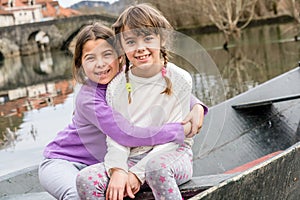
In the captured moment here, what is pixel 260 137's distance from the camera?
489 centimetres

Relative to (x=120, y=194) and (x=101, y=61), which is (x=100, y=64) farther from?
(x=120, y=194)

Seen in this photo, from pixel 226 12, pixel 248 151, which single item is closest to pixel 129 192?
pixel 248 151

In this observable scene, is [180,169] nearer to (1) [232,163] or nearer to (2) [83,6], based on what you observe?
(2) [83,6]

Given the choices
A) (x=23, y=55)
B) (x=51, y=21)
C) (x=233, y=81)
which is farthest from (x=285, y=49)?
(x=23, y=55)

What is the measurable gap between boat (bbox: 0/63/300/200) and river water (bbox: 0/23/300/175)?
1.12 ft

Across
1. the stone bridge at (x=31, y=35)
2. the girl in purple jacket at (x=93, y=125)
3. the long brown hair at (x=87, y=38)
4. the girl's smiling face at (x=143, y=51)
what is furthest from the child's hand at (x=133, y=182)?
the stone bridge at (x=31, y=35)

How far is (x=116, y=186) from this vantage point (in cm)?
216

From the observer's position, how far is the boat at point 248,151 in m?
2.42

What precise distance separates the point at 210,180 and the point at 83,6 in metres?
0.99

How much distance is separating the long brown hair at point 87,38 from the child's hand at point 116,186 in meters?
0.48

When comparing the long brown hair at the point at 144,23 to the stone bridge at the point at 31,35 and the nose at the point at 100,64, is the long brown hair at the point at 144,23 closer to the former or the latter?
the nose at the point at 100,64

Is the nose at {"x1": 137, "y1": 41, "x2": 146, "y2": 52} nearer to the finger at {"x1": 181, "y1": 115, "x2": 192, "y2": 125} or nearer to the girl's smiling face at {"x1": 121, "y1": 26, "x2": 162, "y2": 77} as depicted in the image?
the girl's smiling face at {"x1": 121, "y1": 26, "x2": 162, "y2": 77}

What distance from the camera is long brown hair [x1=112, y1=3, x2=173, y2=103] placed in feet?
7.21

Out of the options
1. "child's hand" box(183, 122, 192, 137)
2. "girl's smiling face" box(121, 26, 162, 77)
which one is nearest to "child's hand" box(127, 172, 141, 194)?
"child's hand" box(183, 122, 192, 137)
